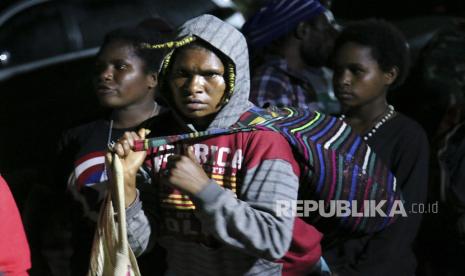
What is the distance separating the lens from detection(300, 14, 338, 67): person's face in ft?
15.5

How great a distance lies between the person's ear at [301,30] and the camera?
184 inches

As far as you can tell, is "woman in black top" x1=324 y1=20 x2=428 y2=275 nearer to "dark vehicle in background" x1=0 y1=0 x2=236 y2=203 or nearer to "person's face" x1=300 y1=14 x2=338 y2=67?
"person's face" x1=300 y1=14 x2=338 y2=67

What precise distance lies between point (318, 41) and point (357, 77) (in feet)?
2.08

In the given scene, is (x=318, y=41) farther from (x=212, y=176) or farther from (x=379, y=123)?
(x=212, y=176)

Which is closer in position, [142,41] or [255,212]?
[255,212]

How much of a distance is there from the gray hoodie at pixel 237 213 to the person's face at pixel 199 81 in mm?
51

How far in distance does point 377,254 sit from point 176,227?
103 cm

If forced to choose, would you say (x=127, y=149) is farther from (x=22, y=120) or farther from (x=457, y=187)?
(x=22, y=120)

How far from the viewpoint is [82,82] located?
5.25m

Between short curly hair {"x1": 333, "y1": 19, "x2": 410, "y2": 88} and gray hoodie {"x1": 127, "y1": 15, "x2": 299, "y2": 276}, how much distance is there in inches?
44.9

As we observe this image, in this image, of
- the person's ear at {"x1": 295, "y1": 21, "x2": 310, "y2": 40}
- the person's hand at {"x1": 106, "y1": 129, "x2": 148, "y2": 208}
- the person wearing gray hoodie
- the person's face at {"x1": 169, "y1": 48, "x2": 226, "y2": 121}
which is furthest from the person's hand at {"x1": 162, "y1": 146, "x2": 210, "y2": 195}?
the person's ear at {"x1": 295, "y1": 21, "x2": 310, "y2": 40}

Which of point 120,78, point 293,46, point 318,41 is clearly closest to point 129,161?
point 120,78

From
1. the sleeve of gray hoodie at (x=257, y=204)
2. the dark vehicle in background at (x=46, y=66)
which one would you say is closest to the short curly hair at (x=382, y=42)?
the dark vehicle in background at (x=46, y=66)

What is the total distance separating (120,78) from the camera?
4.09 metres
